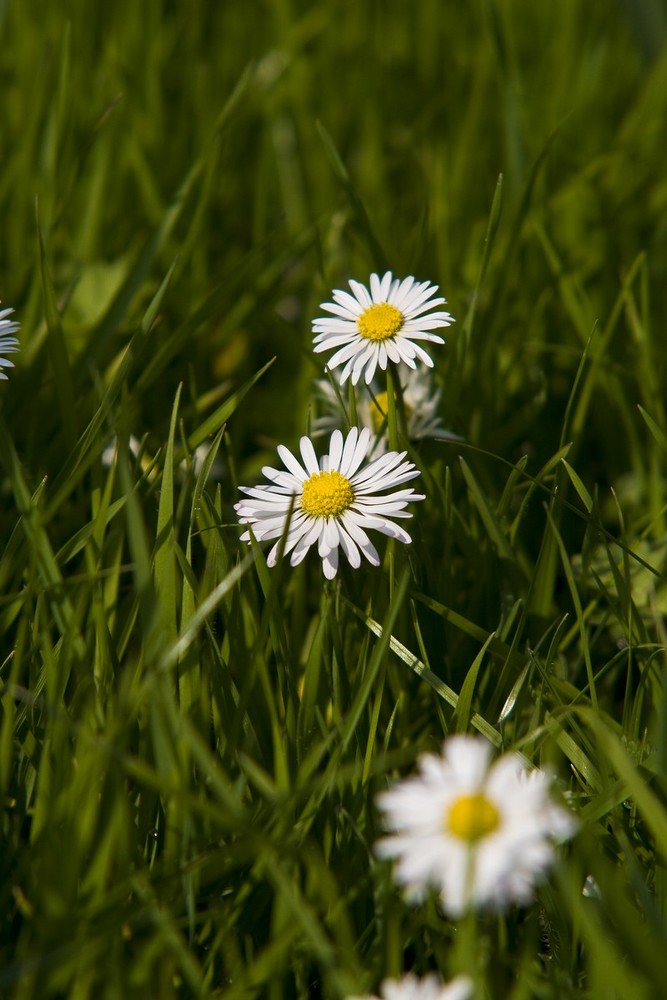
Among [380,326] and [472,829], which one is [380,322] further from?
[472,829]

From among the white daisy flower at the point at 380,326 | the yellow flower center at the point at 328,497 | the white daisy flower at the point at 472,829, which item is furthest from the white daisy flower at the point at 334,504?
the white daisy flower at the point at 472,829

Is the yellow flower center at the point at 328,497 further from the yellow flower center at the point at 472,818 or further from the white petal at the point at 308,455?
the yellow flower center at the point at 472,818

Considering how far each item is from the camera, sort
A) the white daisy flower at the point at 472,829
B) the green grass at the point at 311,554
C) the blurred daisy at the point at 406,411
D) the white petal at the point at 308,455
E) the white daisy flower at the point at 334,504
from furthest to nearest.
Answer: the blurred daisy at the point at 406,411
the white petal at the point at 308,455
the white daisy flower at the point at 334,504
the green grass at the point at 311,554
the white daisy flower at the point at 472,829

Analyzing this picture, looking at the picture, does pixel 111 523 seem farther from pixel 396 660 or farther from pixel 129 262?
pixel 129 262

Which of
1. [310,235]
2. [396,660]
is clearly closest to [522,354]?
[310,235]

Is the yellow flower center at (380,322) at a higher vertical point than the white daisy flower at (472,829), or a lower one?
higher

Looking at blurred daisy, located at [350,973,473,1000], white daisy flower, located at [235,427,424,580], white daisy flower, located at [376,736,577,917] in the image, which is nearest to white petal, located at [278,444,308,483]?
white daisy flower, located at [235,427,424,580]

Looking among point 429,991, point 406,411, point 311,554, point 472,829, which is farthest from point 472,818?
point 406,411
